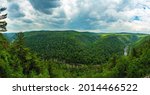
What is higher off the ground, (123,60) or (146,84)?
(146,84)

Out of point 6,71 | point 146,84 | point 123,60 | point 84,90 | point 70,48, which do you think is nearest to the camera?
point 84,90

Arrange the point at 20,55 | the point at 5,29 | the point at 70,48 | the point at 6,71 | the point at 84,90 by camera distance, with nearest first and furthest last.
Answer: the point at 84,90 → the point at 6,71 → the point at 5,29 → the point at 20,55 → the point at 70,48

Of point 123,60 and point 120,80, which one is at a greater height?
point 120,80

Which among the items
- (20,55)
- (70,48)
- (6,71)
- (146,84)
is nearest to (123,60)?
(20,55)

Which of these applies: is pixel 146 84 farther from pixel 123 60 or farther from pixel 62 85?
pixel 123 60

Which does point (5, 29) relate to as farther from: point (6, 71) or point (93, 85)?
point (93, 85)

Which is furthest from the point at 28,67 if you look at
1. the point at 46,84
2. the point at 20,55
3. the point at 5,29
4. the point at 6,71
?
the point at 46,84

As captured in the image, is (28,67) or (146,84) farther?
(28,67)

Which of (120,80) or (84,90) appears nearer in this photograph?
(84,90)

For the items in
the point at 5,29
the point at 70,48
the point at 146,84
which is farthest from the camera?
the point at 70,48
